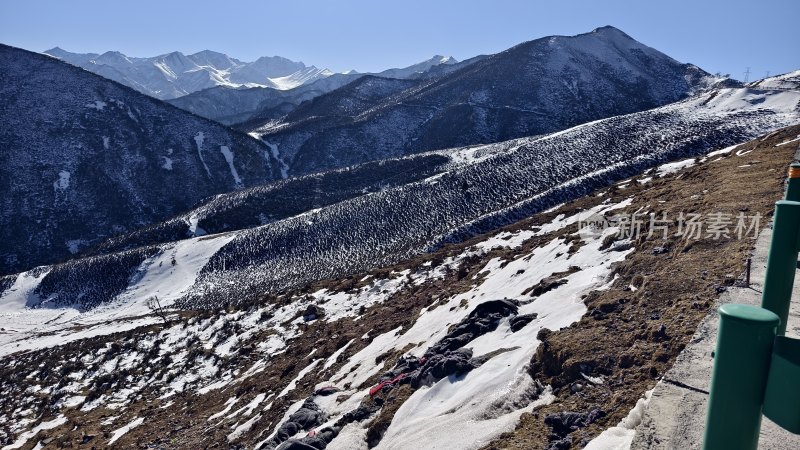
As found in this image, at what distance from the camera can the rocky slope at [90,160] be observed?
69562mm

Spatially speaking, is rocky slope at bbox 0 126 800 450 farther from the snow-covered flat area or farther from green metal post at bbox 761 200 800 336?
the snow-covered flat area

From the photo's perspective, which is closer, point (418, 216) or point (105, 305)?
point (418, 216)

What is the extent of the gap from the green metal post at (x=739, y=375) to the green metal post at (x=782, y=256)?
2.15 m

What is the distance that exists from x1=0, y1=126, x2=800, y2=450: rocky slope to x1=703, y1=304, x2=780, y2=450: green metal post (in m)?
3.59

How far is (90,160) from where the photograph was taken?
7831 centimetres

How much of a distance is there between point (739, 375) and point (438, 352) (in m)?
8.83

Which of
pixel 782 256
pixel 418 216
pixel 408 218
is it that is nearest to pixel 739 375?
pixel 782 256

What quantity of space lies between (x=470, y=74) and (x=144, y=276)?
285 feet

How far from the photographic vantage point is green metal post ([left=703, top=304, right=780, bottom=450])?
2.12 meters

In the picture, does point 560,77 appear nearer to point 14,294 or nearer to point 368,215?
point 368,215

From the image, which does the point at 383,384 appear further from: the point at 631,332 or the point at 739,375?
the point at 739,375

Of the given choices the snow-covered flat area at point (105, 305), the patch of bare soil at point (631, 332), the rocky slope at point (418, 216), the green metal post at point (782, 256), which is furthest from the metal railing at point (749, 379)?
the snow-covered flat area at point (105, 305)

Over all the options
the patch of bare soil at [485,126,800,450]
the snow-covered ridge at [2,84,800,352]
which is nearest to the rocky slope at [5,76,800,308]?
the snow-covered ridge at [2,84,800,352]

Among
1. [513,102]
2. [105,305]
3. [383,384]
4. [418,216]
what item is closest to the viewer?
[383,384]
